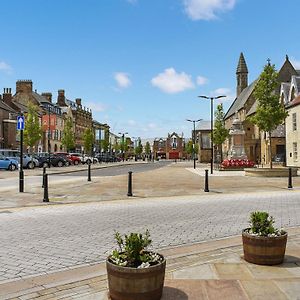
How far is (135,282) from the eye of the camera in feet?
14.7

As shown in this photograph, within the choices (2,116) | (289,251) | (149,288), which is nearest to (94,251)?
(149,288)

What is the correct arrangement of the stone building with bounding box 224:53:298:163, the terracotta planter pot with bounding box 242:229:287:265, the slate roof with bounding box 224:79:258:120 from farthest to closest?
the slate roof with bounding box 224:79:258:120
the stone building with bounding box 224:53:298:163
the terracotta planter pot with bounding box 242:229:287:265

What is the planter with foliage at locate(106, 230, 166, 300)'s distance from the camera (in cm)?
448

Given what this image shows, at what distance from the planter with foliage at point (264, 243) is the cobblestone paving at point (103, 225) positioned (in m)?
1.97

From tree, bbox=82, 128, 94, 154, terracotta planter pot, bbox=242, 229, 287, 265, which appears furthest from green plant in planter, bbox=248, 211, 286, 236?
tree, bbox=82, 128, 94, 154

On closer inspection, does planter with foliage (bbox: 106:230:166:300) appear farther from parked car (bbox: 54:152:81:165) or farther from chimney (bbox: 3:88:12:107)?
chimney (bbox: 3:88:12:107)

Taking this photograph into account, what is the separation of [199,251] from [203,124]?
10153 centimetres

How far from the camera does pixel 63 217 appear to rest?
1105cm

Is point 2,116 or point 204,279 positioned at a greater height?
point 2,116

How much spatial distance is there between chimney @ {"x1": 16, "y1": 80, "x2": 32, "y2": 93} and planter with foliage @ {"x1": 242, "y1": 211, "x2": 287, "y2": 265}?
244 ft

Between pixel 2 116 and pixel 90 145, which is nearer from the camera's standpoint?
pixel 2 116

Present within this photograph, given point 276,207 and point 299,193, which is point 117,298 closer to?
point 276,207

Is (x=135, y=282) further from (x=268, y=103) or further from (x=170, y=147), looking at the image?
(x=170, y=147)

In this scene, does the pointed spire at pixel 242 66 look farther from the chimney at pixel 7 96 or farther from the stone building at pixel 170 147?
the stone building at pixel 170 147
